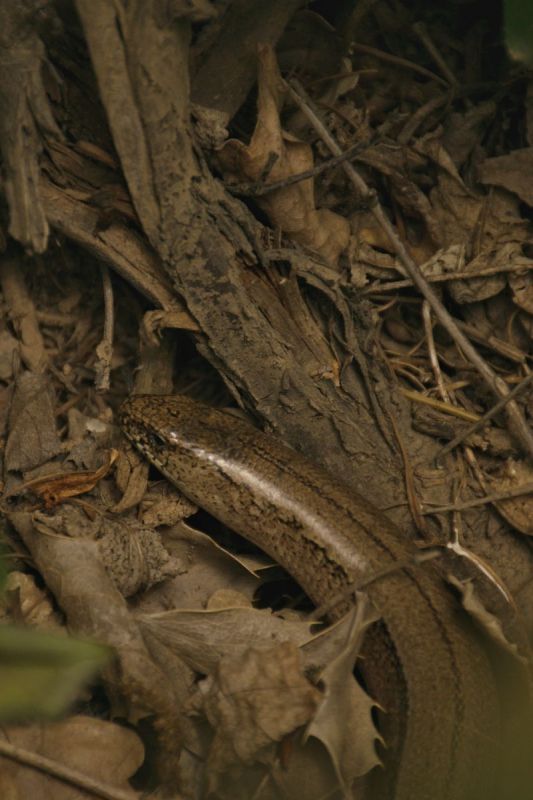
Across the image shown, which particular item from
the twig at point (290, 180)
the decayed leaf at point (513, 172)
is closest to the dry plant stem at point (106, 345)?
the twig at point (290, 180)

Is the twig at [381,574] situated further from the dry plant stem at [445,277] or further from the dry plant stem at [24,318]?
the dry plant stem at [24,318]

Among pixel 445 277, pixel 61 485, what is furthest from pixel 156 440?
pixel 445 277

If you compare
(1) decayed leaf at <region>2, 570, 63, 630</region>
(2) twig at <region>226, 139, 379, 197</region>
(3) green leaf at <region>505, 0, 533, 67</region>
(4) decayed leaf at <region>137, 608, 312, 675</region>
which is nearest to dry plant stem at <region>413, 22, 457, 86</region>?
(2) twig at <region>226, 139, 379, 197</region>

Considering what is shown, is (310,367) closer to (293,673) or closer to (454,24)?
(293,673)

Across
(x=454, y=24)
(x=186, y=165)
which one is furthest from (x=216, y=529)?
(x=454, y=24)

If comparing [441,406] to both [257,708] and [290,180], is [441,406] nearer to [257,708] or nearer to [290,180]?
[290,180]

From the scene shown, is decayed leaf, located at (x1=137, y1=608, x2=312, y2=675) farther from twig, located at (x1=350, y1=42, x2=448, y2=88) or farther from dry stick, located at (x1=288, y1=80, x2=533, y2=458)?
twig, located at (x1=350, y1=42, x2=448, y2=88)
